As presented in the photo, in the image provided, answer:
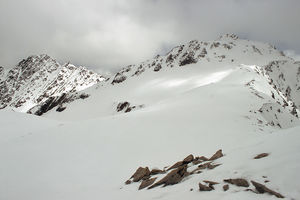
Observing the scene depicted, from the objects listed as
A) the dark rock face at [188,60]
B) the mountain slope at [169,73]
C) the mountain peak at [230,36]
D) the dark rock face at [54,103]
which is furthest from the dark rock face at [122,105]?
the mountain peak at [230,36]

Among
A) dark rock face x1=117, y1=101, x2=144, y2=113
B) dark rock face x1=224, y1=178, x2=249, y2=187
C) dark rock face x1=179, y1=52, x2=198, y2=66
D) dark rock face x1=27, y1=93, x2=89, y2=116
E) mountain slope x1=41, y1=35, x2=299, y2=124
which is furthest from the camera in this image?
dark rock face x1=27, y1=93, x2=89, y2=116

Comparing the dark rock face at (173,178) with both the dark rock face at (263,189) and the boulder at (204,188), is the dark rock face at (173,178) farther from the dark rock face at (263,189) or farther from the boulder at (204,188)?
the dark rock face at (263,189)

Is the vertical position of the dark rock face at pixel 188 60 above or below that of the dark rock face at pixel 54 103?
above

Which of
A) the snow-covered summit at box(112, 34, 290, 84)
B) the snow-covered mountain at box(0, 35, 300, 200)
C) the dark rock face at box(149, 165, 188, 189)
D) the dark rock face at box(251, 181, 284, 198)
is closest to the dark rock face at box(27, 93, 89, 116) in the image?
the snow-covered summit at box(112, 34, 290, 84)

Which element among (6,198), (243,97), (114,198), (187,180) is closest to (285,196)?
(187,180)

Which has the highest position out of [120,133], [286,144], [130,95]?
[130,95]

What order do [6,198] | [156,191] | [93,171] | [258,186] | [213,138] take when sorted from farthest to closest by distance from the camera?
[213,138]
[93,171]
[6,198]
[156,191]
[258,186]

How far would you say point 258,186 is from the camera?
4984mm

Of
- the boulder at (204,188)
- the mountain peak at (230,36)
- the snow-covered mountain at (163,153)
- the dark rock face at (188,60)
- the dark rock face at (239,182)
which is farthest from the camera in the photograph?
the mountain peak at (230,36)

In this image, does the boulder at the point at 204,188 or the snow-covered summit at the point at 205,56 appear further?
the snow-covered summit at the point at 205,56

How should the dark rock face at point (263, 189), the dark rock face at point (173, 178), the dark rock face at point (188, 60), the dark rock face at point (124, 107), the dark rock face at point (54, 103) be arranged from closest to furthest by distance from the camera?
the dark rock face at point (263, 189) → the dark rock face at point (173, 178) → the dark rock face at point (124, 107) → the dark rock face at point (188, 60) → the dark rock face at point (54, 103)

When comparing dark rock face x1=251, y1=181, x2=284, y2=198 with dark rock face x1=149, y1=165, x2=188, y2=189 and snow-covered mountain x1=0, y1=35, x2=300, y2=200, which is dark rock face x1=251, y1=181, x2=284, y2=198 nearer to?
snow-covered mountain x1=0, y1=35, x2=300, y2=200

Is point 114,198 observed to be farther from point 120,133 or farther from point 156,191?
point 120,133

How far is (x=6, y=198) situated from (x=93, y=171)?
13.5ft
